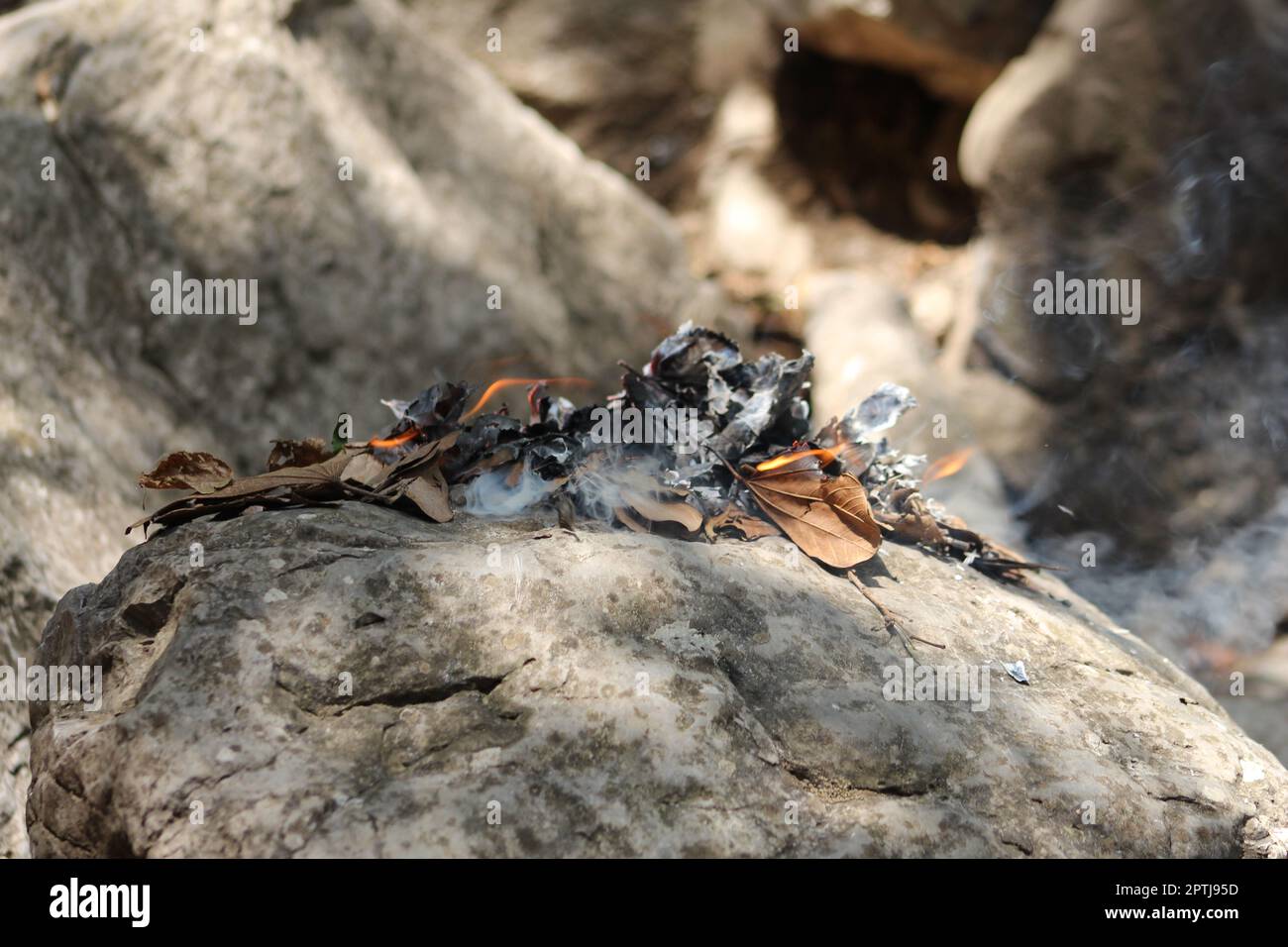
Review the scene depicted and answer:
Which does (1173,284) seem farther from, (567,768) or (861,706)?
(567,768)

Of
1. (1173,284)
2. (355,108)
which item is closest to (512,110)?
(355,108)

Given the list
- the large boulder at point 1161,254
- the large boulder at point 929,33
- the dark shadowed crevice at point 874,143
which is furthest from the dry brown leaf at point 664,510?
the dark shadowed crevice at point 874,143

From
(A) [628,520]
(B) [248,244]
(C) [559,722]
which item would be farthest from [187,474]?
(B) [248,244]

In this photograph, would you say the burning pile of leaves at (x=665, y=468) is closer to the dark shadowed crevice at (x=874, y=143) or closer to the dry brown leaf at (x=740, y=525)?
the dry brown leaf at (x=740, y=525)

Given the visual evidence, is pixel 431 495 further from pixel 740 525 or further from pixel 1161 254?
pixel 1161 254

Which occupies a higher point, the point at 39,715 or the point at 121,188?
the point at 121,188

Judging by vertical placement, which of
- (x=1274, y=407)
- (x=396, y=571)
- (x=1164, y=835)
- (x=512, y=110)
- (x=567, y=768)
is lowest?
(x=1164, y=835)

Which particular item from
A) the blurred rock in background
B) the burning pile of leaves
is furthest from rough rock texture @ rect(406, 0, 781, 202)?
the burning pile of leaves

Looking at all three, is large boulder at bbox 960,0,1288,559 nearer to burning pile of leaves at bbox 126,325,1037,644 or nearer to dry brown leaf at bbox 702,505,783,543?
burning pile of leaves at bbox 126,325,1037,644
